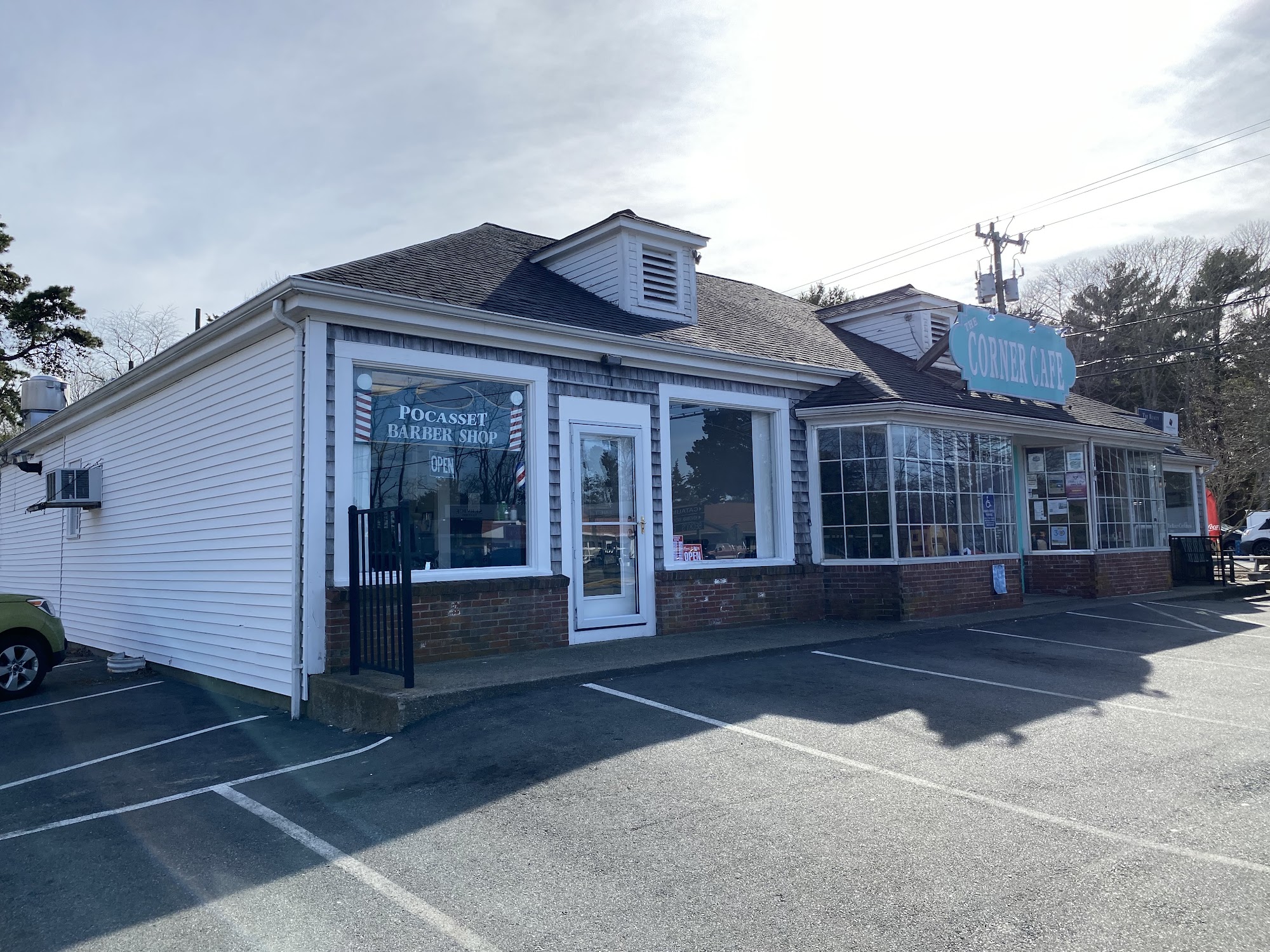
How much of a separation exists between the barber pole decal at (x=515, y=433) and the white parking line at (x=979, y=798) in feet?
10.8

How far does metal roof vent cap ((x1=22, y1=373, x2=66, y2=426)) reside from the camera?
633 inches

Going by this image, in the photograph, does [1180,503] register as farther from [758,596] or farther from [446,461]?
[446,461]

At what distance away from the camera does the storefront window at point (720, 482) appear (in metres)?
11.2

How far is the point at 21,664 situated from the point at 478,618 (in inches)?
218

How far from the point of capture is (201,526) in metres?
10.0

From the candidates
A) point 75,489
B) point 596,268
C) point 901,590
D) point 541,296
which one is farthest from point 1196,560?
point 75,489

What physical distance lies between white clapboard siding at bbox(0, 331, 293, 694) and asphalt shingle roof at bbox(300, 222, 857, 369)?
5.59 ft

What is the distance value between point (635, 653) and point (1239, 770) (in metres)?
5.16

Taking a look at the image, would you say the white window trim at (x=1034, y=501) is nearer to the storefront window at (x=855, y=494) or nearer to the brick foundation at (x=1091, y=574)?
the brick foundation at (x=1091, y=574)

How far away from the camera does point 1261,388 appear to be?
31125mm

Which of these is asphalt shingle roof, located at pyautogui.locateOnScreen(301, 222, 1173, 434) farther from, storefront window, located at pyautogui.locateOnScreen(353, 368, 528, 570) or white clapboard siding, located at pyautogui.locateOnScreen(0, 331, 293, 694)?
white clapboard siding, located at pyautogui.locateOnScreen(0, 331, 293, 694)

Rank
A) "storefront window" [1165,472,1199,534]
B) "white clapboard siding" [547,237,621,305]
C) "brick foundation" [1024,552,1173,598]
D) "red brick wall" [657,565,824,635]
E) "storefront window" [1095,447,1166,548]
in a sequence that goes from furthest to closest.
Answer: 1. "storefront window" [1165,472,1199,534]
2. "storefront window" [1095,447,1166,548]
3. "brick foundation" [1024,552,1173,598]
4. "white clapboard siding" [547,237,621,305]
5. "red brick wall" [657,565,824,635]

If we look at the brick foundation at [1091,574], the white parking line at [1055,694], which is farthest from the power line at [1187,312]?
the white parking line at [1055,694]

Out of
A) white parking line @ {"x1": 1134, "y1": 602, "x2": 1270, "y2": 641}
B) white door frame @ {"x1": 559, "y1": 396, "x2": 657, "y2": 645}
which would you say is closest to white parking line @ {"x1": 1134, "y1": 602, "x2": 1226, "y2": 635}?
white parking line @ {"x1": 1134, "y1": 602, "x2": 1270, "y2": 641}
